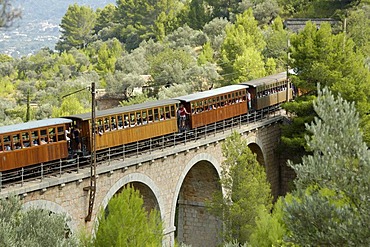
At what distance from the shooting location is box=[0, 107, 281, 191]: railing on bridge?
20.5 meters

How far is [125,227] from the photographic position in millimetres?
18312

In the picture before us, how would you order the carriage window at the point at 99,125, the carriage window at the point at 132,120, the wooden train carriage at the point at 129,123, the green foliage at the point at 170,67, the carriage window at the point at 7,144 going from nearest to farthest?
1. the carriage window at the point at 7,144
2. the wooden train carriage at the point at 129,123
3. the carriage window at the point at 99,125
4. the carriage window at the point at 132,120
5. the green foliage at the point at 170,67

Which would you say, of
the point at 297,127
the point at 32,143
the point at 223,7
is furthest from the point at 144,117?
the point at 223,7

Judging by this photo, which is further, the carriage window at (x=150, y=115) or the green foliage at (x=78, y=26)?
the green foliage at (x=78, y=26)

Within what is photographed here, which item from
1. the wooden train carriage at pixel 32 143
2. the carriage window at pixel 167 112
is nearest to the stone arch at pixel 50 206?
the wooden train carriage at pixel 32 143

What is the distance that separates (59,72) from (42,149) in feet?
214

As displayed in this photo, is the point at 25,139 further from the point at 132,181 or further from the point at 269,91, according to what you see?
the point at 269,91

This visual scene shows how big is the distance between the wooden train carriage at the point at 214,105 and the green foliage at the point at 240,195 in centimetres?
308

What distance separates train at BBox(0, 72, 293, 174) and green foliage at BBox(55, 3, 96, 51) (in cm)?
8901

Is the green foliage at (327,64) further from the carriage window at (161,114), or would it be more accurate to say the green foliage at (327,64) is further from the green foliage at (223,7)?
the green foliage at (223,7)

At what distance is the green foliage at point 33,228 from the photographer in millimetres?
15039

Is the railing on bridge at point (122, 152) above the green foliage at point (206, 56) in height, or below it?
below

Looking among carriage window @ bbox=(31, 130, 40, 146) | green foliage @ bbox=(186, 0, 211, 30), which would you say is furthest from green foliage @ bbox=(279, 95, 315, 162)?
green foliage @ bbox=(186, 0, 211, 30)

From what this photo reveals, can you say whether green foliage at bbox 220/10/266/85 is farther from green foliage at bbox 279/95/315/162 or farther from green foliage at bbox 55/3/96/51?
green foliage at bbox 55/3/96/51
